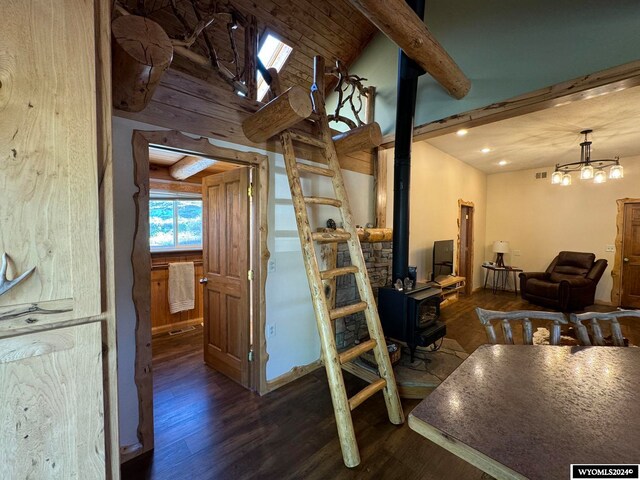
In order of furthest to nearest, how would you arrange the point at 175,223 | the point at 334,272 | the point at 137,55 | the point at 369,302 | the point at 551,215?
the point at 551,215 → the point at 175,223 → the point at 369,302 → the point at 334,272 → the point at 137,55

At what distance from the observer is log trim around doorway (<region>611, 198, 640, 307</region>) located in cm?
508

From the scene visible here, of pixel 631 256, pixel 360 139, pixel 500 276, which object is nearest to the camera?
pixel 360 139

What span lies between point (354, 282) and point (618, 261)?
18.8ft

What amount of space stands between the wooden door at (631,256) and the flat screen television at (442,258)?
3.41 meters

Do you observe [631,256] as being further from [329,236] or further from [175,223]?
[175,223]

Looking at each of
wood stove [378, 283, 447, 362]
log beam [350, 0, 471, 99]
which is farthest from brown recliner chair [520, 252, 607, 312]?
log beam [350, 0, 471, 99]

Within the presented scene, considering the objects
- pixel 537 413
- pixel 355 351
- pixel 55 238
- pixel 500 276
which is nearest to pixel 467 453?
pixel 537 413

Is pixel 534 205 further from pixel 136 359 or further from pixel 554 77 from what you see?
pixel 136 359

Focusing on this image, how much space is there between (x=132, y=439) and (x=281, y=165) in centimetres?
227

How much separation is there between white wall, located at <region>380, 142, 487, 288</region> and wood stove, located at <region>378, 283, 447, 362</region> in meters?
1.25

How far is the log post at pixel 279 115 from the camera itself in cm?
176

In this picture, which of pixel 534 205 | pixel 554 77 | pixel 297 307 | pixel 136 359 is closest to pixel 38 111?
pixel 136 359

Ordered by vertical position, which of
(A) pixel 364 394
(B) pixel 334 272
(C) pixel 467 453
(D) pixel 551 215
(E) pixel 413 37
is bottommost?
(A) pixel 364 394

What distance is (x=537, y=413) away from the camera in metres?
0.87
